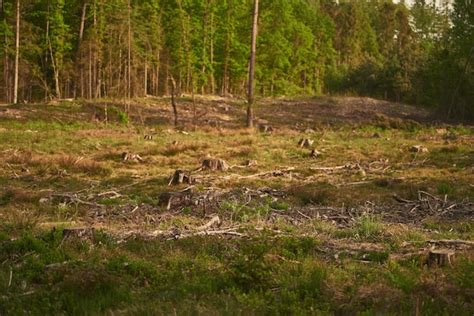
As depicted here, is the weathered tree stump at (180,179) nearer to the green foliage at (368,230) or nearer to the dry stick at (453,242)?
the green foliage at (368,230)

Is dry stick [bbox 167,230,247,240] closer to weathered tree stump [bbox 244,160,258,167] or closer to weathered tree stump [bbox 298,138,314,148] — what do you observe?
weathered tree stump [bbox 244,160,258,167]

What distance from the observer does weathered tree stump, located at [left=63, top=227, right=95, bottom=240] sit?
698 cm

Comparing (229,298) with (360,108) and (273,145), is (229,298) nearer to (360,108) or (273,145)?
(273,145)

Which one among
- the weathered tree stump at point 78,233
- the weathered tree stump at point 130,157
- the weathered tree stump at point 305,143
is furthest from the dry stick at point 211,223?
the weathered tree stump at point 305,143

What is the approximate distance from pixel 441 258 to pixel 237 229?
2.89 meters

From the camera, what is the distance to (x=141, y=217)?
8.68 metres

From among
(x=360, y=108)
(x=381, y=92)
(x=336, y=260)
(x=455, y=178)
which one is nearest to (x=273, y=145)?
(x=455, y=178)

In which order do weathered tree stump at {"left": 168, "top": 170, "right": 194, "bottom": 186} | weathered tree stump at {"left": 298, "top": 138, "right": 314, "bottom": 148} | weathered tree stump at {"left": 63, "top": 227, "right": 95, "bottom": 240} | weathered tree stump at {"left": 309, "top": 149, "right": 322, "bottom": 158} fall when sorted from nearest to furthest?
weathered tree stump at {"left": 63, "top": 227, "right": 95, "bottom": 240} < weathered tree stump at {"left": 168, "top": 170, "right": 194, "bottom": 186} < weathered tree stump at {"left": 309, "top": 149, "right": 322, "bottom": 158} < weathered tree stump at {"left": 298, "top": 138, "right": 314, "bottom": 148}

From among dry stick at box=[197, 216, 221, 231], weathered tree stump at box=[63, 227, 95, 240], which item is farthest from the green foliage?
weathered tree stump at box=[63, 227, 95, 240]

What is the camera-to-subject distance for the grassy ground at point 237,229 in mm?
5305

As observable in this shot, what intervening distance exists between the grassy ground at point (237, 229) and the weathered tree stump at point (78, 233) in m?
0.06

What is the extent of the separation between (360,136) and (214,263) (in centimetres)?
1740

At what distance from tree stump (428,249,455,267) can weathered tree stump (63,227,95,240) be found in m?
4.34

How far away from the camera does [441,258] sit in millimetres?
5992
